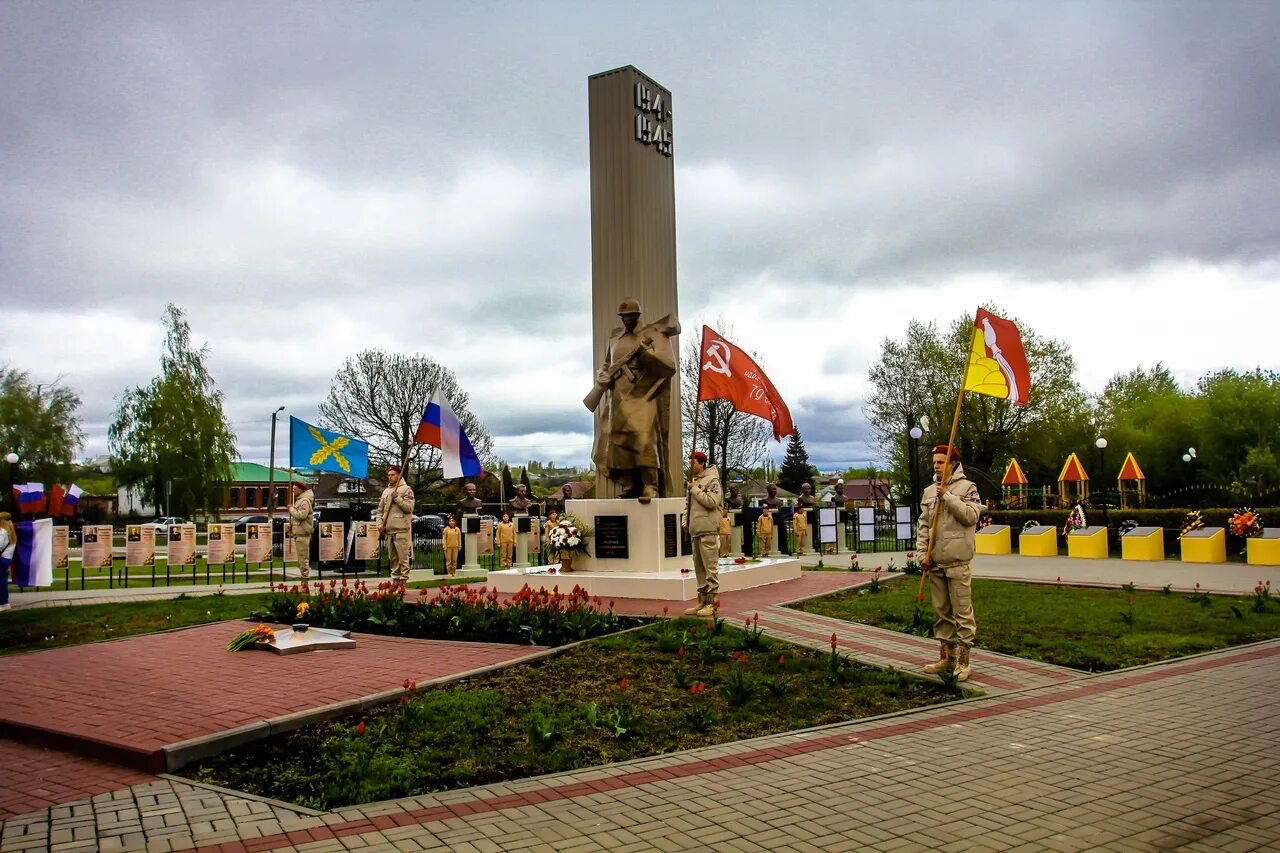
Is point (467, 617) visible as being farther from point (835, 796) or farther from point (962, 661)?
point (835, 796)

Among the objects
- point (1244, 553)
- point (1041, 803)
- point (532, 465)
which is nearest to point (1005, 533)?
point (1244, 553)

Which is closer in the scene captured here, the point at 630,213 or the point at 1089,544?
the point at 630,213

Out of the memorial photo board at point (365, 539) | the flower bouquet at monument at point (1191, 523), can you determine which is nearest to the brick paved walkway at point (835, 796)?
the memorial photo board at point (365, 539)

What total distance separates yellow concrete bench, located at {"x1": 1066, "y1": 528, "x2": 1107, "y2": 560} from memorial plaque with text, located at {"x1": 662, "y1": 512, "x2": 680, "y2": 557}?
14.8m

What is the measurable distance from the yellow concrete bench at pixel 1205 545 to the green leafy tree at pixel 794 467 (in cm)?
4529

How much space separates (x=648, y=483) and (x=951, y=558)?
722cm

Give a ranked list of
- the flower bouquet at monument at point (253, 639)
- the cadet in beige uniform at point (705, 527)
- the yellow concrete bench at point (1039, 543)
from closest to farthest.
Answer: the flower bouquet at monument at point (253, 639) < the cadet in beige uniform at point (705, 527) < the yellow concrete bench at point (1039, 543)

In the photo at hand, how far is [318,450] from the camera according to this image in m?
15.0

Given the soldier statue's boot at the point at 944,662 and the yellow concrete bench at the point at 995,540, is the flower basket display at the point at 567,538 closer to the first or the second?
the soldier statue's boot at the point at 944,662

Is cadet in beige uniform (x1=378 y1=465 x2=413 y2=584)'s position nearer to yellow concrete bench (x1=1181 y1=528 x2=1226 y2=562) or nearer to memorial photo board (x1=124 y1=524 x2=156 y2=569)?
memorial photo board (x1=124 y1=524 x2=156 y2=569)

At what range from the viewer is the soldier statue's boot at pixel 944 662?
8.19 metres

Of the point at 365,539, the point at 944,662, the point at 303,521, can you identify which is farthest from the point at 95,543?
the point at 944,662

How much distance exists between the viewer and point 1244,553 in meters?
22.7

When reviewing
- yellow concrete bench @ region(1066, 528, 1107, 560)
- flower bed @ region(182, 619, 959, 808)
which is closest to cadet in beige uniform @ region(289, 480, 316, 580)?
flower bed @ region(182, 619, 959, 808)
